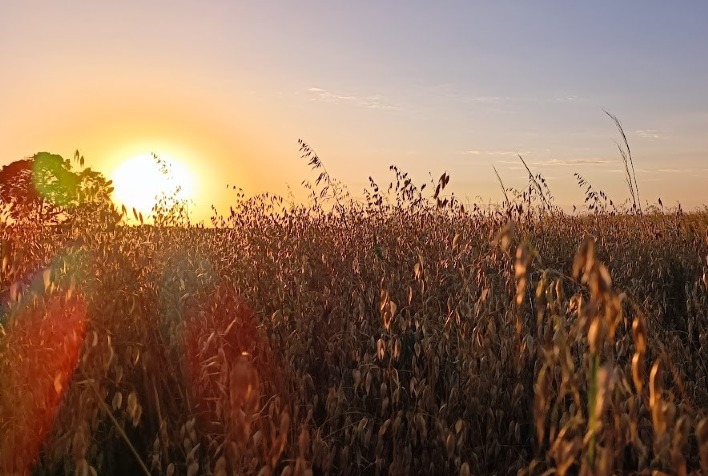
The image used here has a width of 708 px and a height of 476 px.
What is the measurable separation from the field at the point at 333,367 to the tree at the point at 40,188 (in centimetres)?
34

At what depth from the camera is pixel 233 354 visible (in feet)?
8.94

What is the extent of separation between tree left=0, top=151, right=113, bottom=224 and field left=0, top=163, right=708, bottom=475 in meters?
0.34

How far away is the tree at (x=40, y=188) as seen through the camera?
181 inches

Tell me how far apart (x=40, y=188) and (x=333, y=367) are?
590 centimetres

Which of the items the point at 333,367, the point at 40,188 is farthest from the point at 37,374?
the point at 40,188

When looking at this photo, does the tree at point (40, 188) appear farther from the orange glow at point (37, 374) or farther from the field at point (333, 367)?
the orange glow at point (37, 374)

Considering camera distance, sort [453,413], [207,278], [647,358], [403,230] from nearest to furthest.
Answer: [453,413] → [647,358] → [207,278] → [403,230]

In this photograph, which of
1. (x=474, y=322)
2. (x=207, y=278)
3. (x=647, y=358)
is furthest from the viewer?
(x=207, y=278)

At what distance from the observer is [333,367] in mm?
2570

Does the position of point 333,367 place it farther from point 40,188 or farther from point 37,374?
point 40,188

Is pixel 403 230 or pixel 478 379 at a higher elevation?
pixel 403 230

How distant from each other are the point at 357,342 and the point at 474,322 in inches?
20.0

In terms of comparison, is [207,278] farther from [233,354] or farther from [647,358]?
[647,358]

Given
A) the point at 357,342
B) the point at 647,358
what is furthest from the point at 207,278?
the point at 647,358
